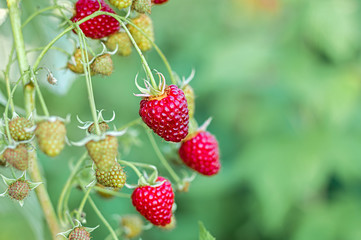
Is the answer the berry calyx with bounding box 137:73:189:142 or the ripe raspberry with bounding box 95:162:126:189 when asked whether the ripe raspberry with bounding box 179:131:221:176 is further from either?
the ripe raspberry with bounding box 95:162:126:189

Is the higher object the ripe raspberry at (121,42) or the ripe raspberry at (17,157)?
the ripe raspberry at (121,42)

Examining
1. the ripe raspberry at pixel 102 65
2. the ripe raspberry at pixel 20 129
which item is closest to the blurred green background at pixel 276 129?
the ripe raspberry at pixel 102 65

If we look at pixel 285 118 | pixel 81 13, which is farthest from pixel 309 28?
pixel 81 13

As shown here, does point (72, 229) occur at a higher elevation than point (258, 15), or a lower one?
higher

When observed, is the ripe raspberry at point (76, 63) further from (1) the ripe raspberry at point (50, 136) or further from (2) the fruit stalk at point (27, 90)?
(1) the ripe raspberry at point (50, 136)

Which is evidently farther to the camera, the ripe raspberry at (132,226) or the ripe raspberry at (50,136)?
the ripe raspberry at (132,226)

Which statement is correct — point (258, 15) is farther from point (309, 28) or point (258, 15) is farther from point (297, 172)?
point (297, 172)

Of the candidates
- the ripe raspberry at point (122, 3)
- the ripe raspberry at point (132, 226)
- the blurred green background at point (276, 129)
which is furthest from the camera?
the blurred green background at point (276, 129)
